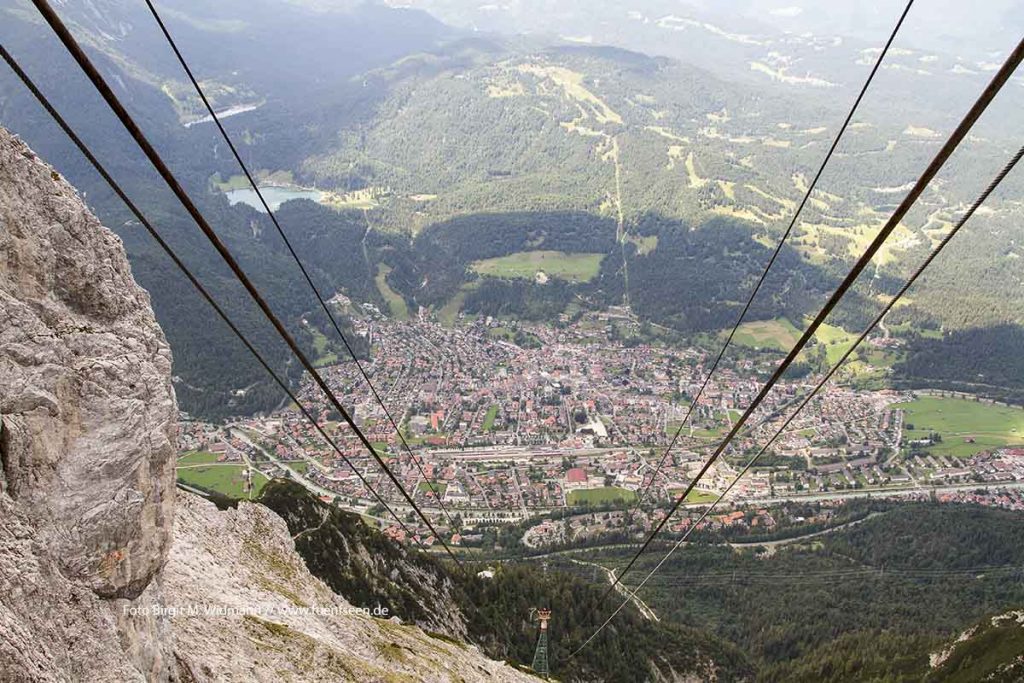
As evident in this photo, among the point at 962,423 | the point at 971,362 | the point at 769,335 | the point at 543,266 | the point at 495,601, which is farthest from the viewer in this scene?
the point at 543,266

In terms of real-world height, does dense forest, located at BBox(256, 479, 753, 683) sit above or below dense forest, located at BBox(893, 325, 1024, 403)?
above

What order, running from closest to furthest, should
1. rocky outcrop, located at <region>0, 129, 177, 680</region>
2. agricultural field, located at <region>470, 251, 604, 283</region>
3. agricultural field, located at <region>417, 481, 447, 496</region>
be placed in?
rocky outcrop, located at <region>0, 129, 177, 680</region> → agricultural field, located at <region>417, 481, 447, 496</region> → agricultural field, located at <region>470, 251, 604, 283</region>

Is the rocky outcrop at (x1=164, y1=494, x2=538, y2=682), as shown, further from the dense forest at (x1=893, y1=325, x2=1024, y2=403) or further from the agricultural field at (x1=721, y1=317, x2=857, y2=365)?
the dense forest at (x1=893, y1=325, x2=1024, y2=403)

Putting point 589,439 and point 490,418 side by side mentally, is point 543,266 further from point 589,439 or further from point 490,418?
point 589,439

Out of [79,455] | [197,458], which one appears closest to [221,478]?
[197,458]

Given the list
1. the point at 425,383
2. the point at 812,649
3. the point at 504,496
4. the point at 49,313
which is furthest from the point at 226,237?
the point at 49,313

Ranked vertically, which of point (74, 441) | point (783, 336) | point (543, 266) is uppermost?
point (74, 441)

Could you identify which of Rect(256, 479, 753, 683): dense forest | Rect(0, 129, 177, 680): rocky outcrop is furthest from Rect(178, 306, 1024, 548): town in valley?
Rect(0, 129, 177, 680): rocky outcrop

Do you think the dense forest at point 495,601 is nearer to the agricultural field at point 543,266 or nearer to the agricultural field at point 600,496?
the agricultural field at point 600,496
